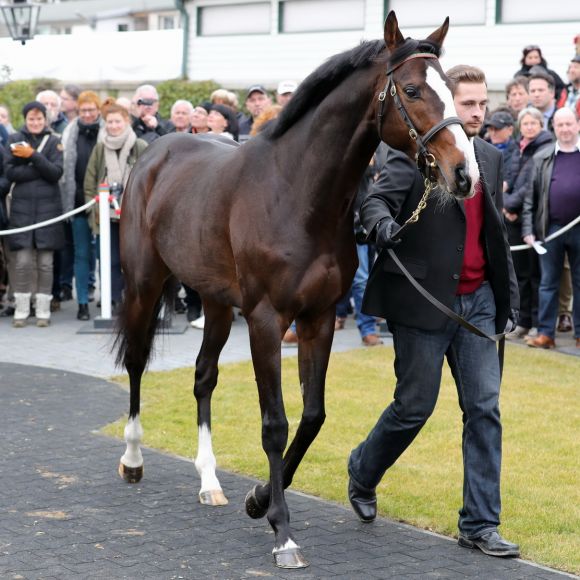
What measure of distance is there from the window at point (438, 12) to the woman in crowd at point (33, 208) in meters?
10.4

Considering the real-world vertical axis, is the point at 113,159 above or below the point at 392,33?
Answer: below

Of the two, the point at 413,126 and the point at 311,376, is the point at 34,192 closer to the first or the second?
the point at 311,376

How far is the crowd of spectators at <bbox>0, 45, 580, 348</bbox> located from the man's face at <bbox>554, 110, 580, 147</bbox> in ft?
0.04

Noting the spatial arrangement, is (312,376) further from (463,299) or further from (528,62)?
(528,62)

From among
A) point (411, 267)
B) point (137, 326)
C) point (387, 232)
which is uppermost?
point (387, 232)

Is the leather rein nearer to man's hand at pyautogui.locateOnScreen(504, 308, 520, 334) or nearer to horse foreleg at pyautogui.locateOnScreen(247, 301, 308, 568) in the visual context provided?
man's hand at pyautogui.locateOnScreen(504, 308, 520, 334)

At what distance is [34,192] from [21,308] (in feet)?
4.17

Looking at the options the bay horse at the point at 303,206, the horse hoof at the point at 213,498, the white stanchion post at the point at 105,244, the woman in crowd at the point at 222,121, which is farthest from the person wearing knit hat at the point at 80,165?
the horse hoof at the point at 213,498

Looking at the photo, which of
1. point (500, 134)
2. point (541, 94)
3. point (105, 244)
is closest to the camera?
point (500, 134)

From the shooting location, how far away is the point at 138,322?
7012 millimetres

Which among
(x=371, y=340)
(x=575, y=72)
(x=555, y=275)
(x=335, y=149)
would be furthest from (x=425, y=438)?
(x=575, y=72)

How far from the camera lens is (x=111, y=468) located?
6867mm

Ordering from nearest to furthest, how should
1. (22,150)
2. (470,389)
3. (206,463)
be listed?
(470,389) < (206,463) < (22,150)

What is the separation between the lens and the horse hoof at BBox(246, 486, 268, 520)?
5.78 meters
